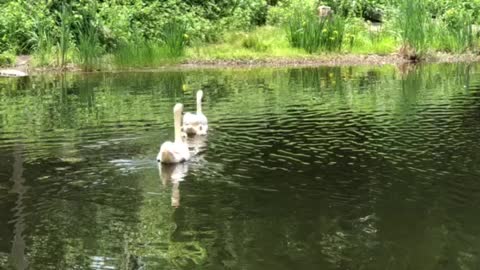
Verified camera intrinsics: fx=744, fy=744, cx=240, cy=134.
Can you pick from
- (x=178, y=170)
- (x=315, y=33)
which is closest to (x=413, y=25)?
(x=315, y=33)

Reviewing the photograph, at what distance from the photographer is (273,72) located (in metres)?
21.9

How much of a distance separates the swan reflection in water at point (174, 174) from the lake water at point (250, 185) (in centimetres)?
2

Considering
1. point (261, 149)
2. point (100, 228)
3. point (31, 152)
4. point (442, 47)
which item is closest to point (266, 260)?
point (100, 228)

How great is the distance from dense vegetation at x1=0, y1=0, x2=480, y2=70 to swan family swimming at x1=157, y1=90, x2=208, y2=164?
12541 mm

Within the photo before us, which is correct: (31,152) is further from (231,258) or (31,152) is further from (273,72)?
(273,72)

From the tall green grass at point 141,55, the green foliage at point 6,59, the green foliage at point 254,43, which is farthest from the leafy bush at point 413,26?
the green foliage at point 6,59

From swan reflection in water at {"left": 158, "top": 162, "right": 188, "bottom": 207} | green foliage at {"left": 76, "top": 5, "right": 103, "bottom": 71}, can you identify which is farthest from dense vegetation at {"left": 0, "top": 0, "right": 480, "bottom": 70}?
swan reflection in water at {"left": 158, "top": 162, "right": 188, "bottom": 207}

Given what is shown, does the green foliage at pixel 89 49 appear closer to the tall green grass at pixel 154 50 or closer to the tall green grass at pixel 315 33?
the tall green grass at pixel 154 50

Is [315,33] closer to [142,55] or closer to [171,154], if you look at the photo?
[142,55]

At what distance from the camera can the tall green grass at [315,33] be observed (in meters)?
25.4

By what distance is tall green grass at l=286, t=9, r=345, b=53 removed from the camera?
25.4 m

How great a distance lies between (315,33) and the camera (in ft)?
83.5

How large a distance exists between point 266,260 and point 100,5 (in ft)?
74.9

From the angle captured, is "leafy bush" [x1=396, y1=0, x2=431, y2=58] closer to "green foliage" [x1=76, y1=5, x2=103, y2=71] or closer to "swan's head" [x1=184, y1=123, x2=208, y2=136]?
"green foliage" [x1=76, y1=5, x2=103, y2=71]
